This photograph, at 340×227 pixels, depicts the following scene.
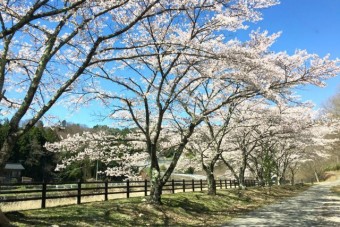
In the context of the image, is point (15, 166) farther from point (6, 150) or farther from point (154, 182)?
point (6, 150)

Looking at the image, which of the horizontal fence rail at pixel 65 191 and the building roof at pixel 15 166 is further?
the building roof at pixel 15 166

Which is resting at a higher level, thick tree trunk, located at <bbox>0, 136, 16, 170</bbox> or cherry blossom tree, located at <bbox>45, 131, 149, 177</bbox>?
cherry blossom tree, located at <bbox>45, 131, 149, 177</bbox>

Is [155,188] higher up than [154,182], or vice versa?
[154,182]

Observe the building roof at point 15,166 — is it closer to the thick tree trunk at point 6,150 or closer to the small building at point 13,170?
the small building at point 13,170

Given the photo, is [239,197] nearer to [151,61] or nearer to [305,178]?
[151,61]

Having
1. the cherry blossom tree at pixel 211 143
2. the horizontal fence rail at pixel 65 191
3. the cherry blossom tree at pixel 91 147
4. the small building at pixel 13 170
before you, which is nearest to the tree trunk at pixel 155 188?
the cherry blossom tree at pixel 91 147

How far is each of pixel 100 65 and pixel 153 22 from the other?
2.71m

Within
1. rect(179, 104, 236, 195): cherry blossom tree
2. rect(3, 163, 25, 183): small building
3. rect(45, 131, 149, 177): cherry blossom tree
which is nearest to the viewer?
rect(45, 131, 149, 177): cherry blossom tree

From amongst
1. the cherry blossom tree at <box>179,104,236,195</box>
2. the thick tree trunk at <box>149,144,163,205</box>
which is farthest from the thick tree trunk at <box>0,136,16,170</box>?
the cherry blossom tree at <box>179,104,236,195</box>

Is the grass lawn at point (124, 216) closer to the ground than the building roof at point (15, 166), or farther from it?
closer to the ground

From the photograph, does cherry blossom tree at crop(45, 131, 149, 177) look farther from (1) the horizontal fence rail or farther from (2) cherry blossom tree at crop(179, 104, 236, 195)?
(2) cherry blossom tree at crop(179, 104, 236, 195)

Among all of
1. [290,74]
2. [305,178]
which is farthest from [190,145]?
[305,178]

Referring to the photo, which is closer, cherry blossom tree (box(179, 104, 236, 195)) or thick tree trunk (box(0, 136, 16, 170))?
thick tree trunk (box(0, 136, 16, 170))

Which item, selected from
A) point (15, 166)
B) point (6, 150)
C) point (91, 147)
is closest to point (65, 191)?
point (91, 147)
